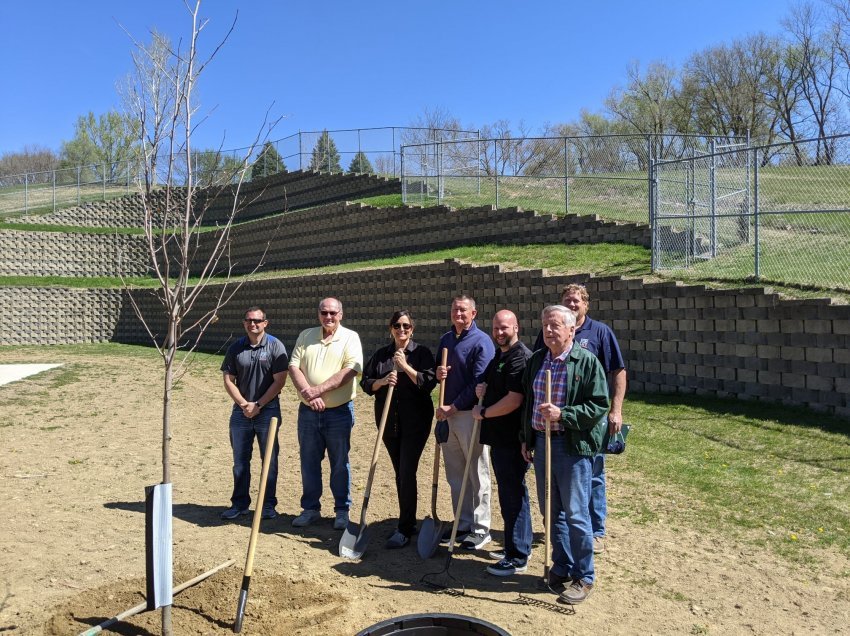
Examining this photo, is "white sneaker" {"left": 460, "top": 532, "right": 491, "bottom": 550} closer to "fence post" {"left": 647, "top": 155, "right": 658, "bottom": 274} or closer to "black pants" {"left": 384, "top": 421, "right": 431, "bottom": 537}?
"black pants" {"left": 384, "top": 421, "right": 431, "bottom": 537}

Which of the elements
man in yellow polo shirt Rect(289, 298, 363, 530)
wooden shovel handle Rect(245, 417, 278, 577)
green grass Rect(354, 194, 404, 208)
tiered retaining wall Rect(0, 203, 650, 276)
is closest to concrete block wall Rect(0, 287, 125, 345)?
tiered retaining wall Rect(0, 203, 650, 276)

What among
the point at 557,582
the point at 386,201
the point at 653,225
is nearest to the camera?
the point at 557,582

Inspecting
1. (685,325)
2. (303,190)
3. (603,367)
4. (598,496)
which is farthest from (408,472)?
(303,190)

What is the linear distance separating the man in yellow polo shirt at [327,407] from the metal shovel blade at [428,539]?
0.84m

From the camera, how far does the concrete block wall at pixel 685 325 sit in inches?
392

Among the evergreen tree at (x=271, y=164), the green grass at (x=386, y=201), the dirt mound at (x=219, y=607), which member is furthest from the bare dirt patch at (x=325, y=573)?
the evergreen tree at (x=271, y=164)

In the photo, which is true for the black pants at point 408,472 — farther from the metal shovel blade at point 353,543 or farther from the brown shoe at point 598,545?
the brown shoe at point 598,545

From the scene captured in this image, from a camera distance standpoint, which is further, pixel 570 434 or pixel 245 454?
pixel 245 454

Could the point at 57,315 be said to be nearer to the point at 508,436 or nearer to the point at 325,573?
the point at 325,573

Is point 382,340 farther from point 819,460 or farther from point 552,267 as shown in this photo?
point 819,460

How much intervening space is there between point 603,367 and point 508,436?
990 millimetres

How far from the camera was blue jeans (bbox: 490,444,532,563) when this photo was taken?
5.50 metres

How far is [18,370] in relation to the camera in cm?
1825

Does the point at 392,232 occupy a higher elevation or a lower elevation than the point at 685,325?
higher
